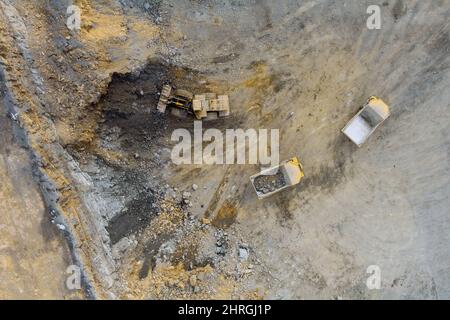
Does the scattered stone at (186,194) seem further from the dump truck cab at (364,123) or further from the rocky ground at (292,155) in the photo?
the dump truck cab at (364,123)

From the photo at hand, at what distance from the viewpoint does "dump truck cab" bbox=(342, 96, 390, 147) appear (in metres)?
13.2

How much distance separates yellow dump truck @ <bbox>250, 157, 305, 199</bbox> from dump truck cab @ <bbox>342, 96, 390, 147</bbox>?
1710mm

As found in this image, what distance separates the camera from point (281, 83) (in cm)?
1355

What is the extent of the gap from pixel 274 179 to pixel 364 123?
3.02 m

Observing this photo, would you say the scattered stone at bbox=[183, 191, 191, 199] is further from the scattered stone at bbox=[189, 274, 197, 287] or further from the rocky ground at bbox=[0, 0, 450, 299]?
the scattered stone at bbox=[189, 274, 197, 287]

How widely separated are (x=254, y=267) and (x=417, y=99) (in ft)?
22.2

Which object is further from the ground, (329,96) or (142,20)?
(142,20)

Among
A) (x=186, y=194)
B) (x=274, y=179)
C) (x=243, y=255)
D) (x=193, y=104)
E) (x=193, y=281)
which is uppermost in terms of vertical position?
(x=193, y=104)

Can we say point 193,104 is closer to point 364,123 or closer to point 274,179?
point 274,179

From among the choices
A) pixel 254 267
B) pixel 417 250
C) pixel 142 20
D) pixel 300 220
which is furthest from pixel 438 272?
pixel 142 20

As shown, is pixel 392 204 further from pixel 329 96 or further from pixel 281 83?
pixel 281 83

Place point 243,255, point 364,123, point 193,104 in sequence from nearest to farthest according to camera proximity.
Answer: point 193,104 → point 364,123 → point 243,255

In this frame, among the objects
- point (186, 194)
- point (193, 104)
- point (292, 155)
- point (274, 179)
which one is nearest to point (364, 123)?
point (292, 155)

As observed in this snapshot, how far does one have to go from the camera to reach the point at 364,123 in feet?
43.9
